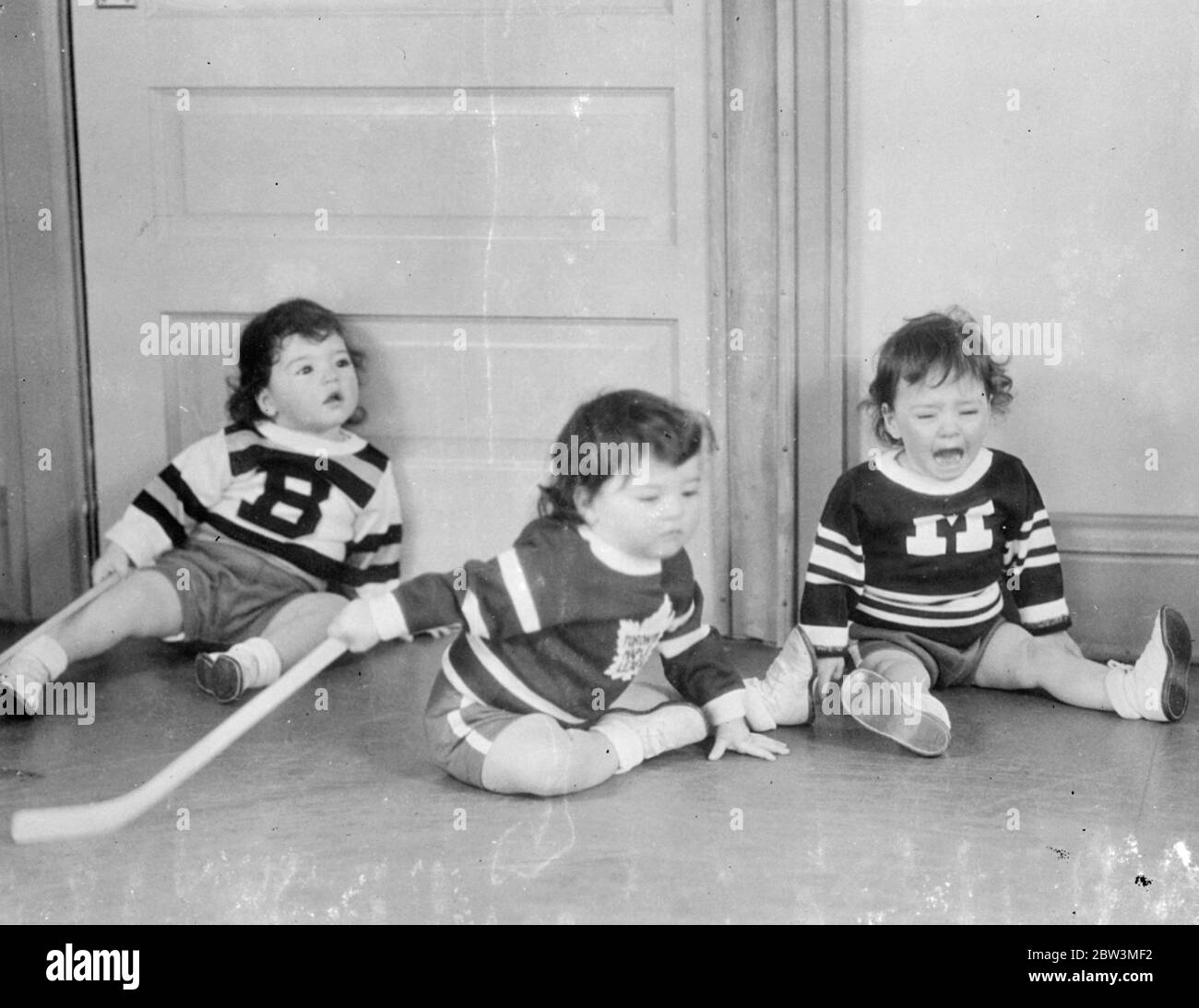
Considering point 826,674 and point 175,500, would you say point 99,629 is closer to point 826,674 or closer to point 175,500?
point 175,500

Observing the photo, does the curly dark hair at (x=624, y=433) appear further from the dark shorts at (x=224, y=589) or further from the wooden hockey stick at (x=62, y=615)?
the wooden hockey stick at (x=62, y=615)

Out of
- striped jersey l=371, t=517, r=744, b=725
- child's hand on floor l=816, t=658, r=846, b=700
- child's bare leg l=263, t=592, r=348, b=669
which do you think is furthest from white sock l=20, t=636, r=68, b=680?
child's hand on floor l=816, t=658, r=846, b=700

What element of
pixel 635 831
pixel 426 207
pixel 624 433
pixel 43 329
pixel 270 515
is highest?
pixel 426 207

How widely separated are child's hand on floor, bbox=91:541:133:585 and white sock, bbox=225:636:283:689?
17cm

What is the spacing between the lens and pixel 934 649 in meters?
1.63

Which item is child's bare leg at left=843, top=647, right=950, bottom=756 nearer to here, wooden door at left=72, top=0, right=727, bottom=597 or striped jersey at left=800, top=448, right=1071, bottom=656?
striped jersey at left=800, top=448, right=1071, bottom=656

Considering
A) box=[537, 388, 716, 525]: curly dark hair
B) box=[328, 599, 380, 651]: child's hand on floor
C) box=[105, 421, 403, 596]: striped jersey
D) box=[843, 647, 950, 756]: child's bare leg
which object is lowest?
box=[843, 647, 950, 756]: child's bare leg

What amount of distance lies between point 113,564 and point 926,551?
36.5 inches

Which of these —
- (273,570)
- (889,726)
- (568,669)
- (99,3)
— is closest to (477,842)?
(568,669)

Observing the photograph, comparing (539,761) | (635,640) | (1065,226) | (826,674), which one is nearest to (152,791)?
(539,761)

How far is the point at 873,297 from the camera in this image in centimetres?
169

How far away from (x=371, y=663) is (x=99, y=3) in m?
0.81

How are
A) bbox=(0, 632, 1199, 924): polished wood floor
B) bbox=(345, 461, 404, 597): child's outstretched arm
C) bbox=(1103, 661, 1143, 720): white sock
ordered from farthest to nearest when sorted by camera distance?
bbox=(345, 461, 404, 597): child's outstretched arm, bbox=(1103, 661, 1143, 720): white sock, bbox=(0, 632, 1199, 924): polished wood floor

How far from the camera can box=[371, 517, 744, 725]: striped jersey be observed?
1.38 metres
